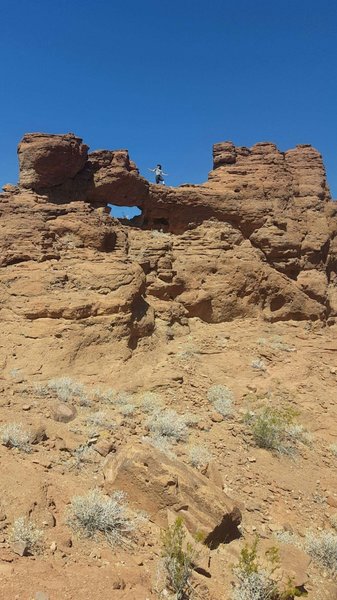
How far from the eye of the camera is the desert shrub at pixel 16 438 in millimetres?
6340

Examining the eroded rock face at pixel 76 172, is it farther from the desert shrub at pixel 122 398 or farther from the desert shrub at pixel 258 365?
the desert shrub at pixel 122 398

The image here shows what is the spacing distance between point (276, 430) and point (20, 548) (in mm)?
6068

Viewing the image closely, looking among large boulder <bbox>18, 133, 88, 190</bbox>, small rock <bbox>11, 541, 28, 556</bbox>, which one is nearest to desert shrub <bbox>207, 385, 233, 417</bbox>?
small rock <bbox>11, 541, 28, 556</bbox>

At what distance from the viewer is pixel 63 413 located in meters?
7.94

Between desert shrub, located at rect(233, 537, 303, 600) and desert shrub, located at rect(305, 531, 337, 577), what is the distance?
1112 mm

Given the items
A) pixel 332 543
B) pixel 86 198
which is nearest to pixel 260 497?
pixel 332 543

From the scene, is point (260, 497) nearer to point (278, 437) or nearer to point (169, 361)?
point (278, 437)

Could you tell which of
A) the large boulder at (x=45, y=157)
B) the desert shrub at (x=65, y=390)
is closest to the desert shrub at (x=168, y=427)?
the desert shrub at (x=65, y=390)

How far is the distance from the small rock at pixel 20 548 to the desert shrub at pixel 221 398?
599cm

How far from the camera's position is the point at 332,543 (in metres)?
5.99

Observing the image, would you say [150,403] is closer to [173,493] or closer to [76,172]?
[173,493]

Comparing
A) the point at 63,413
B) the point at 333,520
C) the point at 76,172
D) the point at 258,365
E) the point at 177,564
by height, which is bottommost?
the point at 333,520

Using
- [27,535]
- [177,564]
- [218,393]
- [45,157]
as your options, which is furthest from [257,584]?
[45,157]

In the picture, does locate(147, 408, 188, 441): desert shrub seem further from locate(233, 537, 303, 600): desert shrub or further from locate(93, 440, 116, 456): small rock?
locate(233, 537, 303, 600): desert shrub
